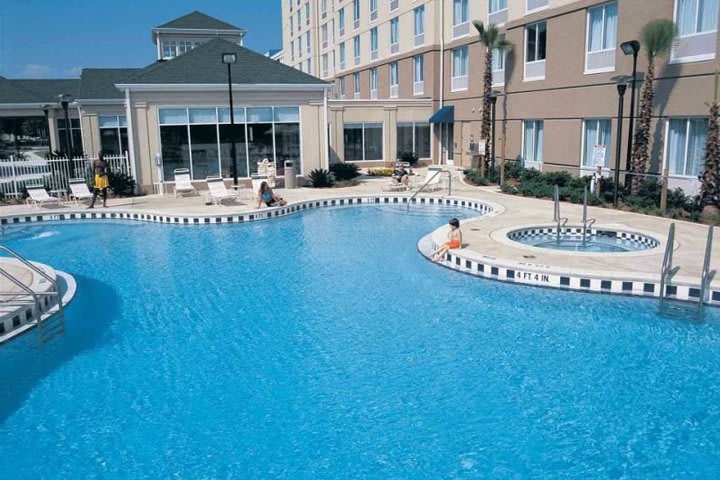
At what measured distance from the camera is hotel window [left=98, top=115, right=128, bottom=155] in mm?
32781

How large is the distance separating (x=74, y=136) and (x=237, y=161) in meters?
20.4

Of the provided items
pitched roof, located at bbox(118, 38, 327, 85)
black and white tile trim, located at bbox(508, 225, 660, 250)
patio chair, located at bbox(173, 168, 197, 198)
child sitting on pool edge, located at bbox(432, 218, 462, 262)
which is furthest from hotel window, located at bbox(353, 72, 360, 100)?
child sitting on pool edge, located at bbox(432, 218, 462, 262)

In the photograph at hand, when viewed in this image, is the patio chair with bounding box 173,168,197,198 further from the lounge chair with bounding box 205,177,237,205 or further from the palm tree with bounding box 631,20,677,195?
the palm tree with bounding box 631,20,677,195

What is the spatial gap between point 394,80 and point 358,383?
3455 cm

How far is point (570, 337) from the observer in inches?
337

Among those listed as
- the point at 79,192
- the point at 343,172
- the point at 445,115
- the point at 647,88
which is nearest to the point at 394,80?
the point at 445,115

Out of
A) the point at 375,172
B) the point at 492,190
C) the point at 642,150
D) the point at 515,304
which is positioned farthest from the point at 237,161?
the point at 515,304

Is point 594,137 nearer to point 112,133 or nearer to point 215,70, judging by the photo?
point 215,70

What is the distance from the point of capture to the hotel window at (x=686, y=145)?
17203 mm

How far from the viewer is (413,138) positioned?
1320 inches

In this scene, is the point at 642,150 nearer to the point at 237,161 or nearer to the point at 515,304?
the point at 515,304

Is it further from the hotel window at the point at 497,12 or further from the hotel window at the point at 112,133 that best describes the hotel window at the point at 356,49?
the hotel window at the point at 112,133

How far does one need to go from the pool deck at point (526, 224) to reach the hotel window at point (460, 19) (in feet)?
37.7

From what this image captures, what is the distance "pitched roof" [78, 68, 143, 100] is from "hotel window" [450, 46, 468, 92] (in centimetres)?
1674
